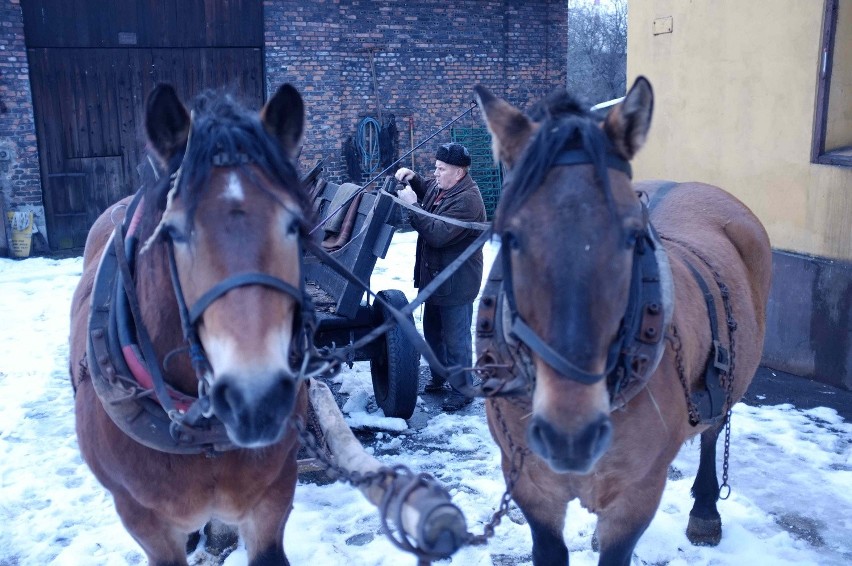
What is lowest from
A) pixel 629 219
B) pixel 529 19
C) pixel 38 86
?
pixel 629 219

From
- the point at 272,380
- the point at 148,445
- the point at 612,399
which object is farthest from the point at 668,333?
the point at 148,445

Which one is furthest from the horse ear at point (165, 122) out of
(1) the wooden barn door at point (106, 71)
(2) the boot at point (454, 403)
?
(1) the wooden barn door at point (106, 71)

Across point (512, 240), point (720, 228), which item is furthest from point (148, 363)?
point (720, 228)

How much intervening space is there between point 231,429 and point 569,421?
86cm

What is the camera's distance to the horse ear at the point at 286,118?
7.05 ft

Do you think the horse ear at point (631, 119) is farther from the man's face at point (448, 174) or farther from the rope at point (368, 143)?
the rope at point (368, 143)

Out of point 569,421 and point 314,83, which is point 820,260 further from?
point 314,83

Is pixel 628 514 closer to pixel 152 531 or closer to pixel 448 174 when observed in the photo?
pixel 152 531

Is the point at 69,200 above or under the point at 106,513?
above

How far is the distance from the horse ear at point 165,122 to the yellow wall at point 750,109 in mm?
5058

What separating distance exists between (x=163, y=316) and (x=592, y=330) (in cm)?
130

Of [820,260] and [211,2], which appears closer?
[820,260]

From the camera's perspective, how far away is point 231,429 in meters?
1.76

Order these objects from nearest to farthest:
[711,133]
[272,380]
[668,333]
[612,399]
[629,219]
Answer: [272,380]
[629,219]
[612,399]
[668,333]
[711,133]
